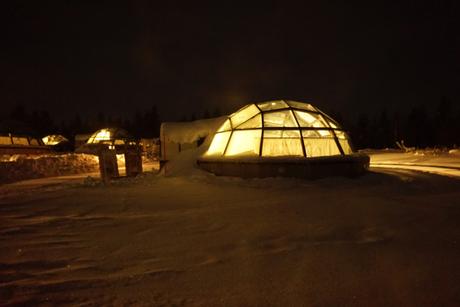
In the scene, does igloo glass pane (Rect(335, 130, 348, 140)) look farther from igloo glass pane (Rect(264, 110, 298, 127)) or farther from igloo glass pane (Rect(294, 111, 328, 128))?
igloo glass pane (Rect(264, 110, 298, 127))

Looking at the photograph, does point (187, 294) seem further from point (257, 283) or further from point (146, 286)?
point (257, 283)

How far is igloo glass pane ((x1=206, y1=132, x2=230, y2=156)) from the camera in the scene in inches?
534

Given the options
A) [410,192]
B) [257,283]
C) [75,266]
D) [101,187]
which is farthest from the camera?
[101,187]

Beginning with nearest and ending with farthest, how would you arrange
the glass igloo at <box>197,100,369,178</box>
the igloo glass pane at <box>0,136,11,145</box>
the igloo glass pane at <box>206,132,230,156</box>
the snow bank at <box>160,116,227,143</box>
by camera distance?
1. the glass igloo at <box>197,100,369,178</box>
2. the igloo glass pane at <box>206,132,230,156</box>
3. the snow bank at <box>160,116,227,143</box>
4. the igloo glass pane at <box>0,136,11,145</box>

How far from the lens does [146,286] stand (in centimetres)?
348

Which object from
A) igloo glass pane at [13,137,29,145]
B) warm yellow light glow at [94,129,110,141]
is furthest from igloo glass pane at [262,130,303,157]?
igloo glass pane at [13,137,29,145]

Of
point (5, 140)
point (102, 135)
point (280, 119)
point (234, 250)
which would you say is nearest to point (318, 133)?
point (280, 119)

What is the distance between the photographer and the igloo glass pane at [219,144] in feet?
44.5

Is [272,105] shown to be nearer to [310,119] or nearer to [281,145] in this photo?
[310,119]

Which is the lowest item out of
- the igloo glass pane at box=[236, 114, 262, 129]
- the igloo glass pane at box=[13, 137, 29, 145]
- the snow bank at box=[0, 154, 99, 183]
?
the snow bank at box=[0, 154, 99, 183]

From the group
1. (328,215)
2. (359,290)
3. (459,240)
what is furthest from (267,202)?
(359,290)

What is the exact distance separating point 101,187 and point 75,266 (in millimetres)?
Result: 7258

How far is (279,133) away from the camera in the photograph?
12969mm

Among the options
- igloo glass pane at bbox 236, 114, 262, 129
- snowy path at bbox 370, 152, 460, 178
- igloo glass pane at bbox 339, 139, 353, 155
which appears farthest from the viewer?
snowy path at bbox 370, 152, 460, 178
